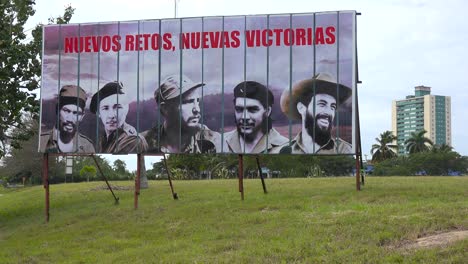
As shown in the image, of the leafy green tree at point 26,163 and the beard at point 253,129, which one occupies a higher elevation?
the beard at point 253,129

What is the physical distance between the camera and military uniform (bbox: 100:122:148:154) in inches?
626

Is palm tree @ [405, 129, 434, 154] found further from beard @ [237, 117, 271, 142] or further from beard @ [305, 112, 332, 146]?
beard @ [237, 117, 271, 142]

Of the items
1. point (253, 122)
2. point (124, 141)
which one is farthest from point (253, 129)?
point (124, 141)

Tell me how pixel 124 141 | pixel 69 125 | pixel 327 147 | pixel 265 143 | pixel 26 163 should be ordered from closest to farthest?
pixel 327 147
pixel 265 143
pixel 124 141
pixel 69 125
pixel 26 163

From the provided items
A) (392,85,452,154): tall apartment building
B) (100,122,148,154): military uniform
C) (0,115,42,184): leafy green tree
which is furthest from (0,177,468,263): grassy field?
(392,85,452,154): tall apartment building

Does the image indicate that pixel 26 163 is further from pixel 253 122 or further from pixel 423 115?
pixel 423 115

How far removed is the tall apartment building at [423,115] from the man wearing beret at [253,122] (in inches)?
3841

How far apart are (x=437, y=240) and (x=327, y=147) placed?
6699 millimetres

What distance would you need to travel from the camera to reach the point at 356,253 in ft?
26.4

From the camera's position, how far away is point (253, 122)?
592 inches

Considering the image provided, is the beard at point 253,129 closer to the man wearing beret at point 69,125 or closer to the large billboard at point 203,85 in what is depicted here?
the large billboard at point 203,85

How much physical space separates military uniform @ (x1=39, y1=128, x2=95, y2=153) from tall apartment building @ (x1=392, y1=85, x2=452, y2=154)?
322 ft

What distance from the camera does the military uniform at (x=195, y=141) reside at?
15289 mm

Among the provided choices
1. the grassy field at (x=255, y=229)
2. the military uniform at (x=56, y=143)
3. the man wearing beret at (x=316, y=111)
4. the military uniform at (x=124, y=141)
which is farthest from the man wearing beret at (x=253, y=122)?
the military uniform at (x=56, y=143)
